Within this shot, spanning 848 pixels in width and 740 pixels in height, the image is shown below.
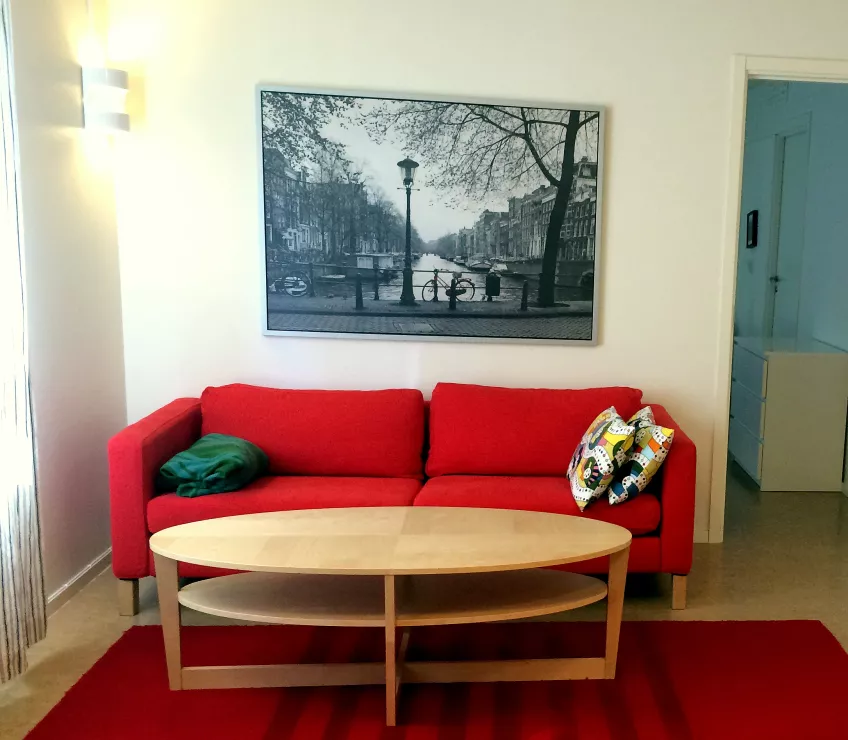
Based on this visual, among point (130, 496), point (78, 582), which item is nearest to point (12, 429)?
point (130, 496)

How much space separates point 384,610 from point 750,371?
322cm

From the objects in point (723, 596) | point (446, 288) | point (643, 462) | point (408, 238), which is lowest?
point (723, 596)

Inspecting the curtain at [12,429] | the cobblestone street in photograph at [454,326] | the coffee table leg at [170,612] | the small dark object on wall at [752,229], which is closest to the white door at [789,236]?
the small dark object on wall at [752,229]

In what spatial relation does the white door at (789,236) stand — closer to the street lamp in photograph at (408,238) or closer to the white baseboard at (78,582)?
the street lamp in photograph at (408,238)

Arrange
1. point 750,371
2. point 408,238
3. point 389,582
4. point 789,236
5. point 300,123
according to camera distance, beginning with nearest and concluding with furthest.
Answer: point 389,582, point 300,123, point 408,238, point 750,371, point 789,236

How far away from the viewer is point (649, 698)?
8.50 feet

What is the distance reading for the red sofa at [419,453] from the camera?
10.3ft

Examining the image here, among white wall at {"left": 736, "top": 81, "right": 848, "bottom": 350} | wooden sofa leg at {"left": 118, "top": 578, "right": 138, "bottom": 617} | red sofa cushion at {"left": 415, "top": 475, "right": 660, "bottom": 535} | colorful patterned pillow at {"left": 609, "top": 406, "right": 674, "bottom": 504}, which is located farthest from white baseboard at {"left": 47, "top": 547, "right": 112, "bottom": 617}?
white wall at {"left": 736, "top": 81, "right": 848, "bottom": 350}

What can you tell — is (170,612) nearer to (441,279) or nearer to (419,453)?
(419,453)

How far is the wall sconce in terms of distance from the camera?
11.1ft

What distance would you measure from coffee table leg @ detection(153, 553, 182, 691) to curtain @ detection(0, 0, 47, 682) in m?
0.48

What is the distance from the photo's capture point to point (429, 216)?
3.78 m

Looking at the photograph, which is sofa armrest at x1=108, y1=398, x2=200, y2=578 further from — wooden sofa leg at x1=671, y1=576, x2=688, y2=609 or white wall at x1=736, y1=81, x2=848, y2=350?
white wall at x1=736, y1=81, x2=848, y2=350

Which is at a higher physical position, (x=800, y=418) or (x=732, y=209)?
(x=732, y=209)
